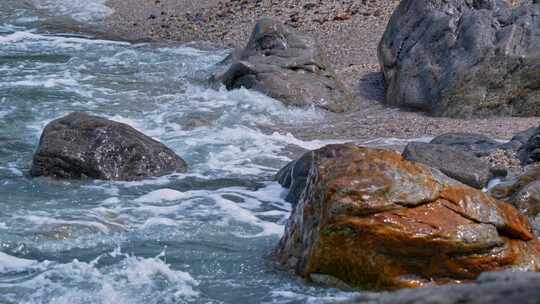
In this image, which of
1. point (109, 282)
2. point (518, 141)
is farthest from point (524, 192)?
point (109, 282)

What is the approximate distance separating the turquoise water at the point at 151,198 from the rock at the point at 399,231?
0.27m

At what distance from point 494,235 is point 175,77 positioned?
8.00 metres

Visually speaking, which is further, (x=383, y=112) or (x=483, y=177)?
(x=383, y=112)

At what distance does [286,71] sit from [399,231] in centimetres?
651

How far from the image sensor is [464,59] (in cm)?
1115

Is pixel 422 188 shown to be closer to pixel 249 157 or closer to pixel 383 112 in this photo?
pixel 249 157

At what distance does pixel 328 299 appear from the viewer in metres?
5.69

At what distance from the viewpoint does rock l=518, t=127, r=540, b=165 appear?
8.38m

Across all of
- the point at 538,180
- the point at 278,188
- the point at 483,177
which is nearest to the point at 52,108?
the point at 278,188

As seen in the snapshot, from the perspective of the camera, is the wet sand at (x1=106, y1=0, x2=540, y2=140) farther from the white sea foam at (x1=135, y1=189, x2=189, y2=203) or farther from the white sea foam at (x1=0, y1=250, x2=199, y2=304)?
the white sea foam at (x1=0, y1=250, x2=199, y2=304)

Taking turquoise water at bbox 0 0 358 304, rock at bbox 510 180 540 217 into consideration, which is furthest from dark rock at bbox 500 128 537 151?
turquoise water at bbox 0 0 358 304

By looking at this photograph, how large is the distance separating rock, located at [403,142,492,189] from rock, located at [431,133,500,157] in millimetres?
408

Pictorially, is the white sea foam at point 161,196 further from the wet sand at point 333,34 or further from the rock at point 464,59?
the rock at point 464,59

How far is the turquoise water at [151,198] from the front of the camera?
6.18 meters
